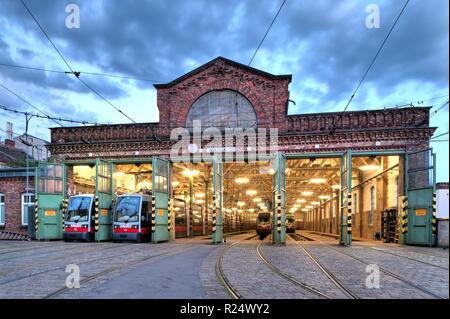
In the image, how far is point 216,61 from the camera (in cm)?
2512

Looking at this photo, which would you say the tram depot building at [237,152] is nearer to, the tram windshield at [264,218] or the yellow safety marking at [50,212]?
the yellow safety marking at [50,212]

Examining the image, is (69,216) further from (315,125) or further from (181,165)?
(315,125)

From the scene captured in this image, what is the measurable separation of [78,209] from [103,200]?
145 cm

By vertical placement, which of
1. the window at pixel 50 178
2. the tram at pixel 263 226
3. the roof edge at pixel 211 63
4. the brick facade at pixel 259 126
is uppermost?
the roof edge at pixel 211 63

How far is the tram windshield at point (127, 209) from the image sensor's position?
22219 mm

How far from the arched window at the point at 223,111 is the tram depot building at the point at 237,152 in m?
0.06

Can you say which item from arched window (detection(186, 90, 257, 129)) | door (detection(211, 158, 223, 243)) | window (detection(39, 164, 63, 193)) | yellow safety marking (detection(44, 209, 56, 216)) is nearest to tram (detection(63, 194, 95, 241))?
yellow safety marking (detection(44, 209, 56, 216))

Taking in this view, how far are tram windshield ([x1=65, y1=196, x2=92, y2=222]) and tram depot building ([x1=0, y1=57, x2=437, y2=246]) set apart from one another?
68cm

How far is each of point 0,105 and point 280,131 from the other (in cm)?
1430

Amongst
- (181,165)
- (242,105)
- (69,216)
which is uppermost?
(242,105)

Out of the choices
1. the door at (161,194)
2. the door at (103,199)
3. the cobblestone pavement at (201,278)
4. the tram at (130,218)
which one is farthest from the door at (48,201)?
the cobblestone pavement at (201,278)

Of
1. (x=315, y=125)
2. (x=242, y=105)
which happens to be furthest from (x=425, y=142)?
(x=242, y=105)
